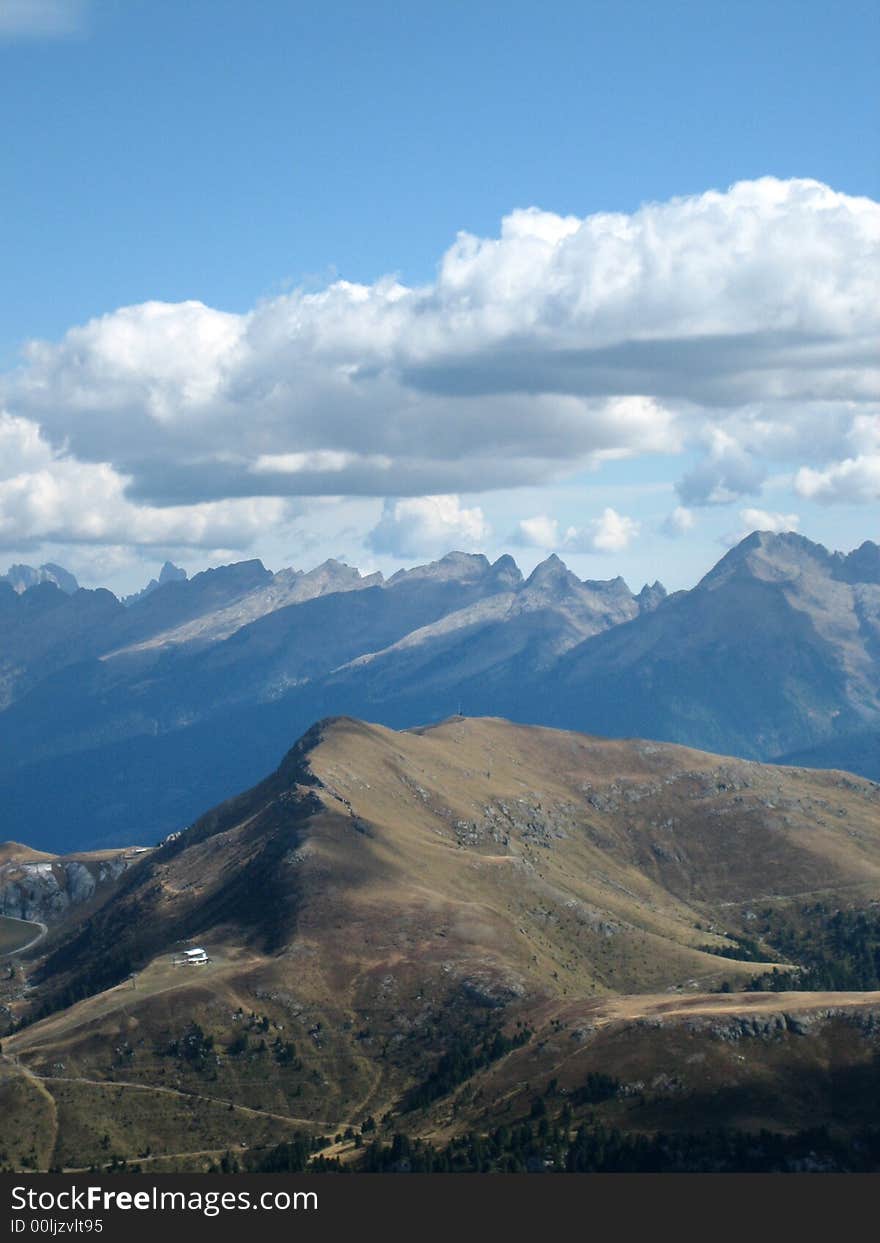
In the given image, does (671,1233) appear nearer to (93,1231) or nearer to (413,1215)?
(413,1215)

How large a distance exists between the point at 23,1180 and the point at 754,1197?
93.3 metres

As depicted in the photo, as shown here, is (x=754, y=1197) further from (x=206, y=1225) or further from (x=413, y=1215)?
(x=206, y=1225)

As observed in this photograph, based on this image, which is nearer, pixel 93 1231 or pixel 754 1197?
pixel 93 1231

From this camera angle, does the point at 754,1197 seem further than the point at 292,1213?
Yes

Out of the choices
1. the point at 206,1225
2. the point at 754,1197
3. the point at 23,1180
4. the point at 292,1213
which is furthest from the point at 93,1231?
the point at 754,1197

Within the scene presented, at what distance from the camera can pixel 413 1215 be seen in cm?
16512

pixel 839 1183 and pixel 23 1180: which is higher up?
pixel 23 1180

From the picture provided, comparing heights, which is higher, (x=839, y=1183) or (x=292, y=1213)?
(x=292, y=1213)

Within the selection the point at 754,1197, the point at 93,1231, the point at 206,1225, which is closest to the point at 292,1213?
the point at 206,1225

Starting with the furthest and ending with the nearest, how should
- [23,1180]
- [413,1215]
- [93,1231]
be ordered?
[23,1180] < [413,1215] < [93,1231]

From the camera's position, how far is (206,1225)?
155500mm

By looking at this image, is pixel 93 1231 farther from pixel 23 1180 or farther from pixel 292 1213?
pixel 23 1180

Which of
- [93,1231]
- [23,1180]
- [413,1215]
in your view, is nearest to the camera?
[93,1231]

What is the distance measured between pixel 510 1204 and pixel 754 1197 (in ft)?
100
